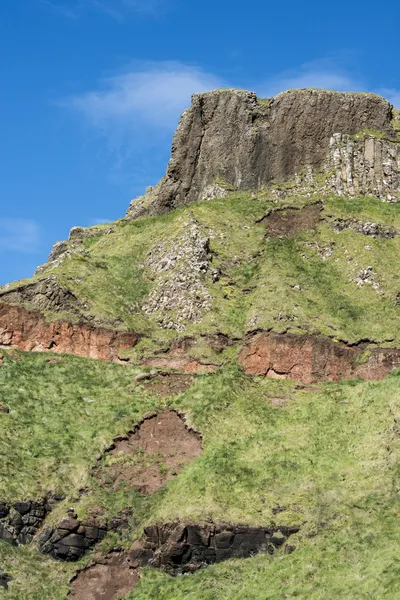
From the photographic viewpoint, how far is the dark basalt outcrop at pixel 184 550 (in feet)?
170

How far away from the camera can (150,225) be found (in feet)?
311

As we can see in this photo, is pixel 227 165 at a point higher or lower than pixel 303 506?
higher

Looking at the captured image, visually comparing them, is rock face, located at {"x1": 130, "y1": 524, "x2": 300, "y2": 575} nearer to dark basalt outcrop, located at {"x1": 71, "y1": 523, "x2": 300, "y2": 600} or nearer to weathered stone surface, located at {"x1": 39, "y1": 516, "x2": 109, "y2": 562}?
dark basalt outcrop, located at {"x1": 71, "y1": 523, "x2": 300, "y2": 600}

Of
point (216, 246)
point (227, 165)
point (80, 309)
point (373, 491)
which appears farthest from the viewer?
point (227, 165)

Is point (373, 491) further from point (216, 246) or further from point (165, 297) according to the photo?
point (216, 246)

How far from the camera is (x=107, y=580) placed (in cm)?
5309

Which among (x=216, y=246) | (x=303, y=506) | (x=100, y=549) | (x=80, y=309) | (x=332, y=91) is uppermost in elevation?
(x=332, y=91)

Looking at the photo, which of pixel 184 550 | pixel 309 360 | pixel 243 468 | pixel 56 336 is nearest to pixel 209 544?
pixel 184 550

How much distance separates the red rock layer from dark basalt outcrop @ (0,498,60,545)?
65.9 feet

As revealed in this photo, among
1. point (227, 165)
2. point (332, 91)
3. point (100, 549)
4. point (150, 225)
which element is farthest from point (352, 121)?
point (100, 549)

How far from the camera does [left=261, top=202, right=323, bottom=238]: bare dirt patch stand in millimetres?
88812

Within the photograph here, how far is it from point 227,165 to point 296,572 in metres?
60.0

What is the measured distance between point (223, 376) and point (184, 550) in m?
17.1

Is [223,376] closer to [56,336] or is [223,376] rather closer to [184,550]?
[56,336]
